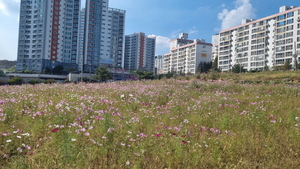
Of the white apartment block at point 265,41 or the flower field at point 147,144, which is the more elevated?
the white apartment block at point 265,41

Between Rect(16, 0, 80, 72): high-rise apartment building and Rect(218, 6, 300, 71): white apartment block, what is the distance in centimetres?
6801

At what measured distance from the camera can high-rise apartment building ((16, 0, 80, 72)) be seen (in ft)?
273

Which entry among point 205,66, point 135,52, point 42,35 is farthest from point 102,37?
point 205,66

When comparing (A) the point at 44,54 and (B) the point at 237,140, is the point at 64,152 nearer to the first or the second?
(B) the point at 237,140

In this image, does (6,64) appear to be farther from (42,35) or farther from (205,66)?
(205,66)

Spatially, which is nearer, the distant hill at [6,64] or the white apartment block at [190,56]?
the white apartment block at [190,56]

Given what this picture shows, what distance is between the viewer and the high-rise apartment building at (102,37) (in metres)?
98.4

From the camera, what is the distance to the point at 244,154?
143 inches

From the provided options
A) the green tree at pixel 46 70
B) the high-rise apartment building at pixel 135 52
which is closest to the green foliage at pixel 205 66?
the high-rise apartment building at pixel 135 52

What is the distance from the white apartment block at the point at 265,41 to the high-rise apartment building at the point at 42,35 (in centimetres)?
6801

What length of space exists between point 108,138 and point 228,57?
4079 inches

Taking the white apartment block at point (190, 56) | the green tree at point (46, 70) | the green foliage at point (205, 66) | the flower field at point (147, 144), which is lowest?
the flower field at point (147, 144)

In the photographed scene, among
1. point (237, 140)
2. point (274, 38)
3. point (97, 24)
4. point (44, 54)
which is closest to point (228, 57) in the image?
point (274, 38)

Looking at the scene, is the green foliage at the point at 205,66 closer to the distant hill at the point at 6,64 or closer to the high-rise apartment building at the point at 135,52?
the high-rise apartment building at the point at 135,52
